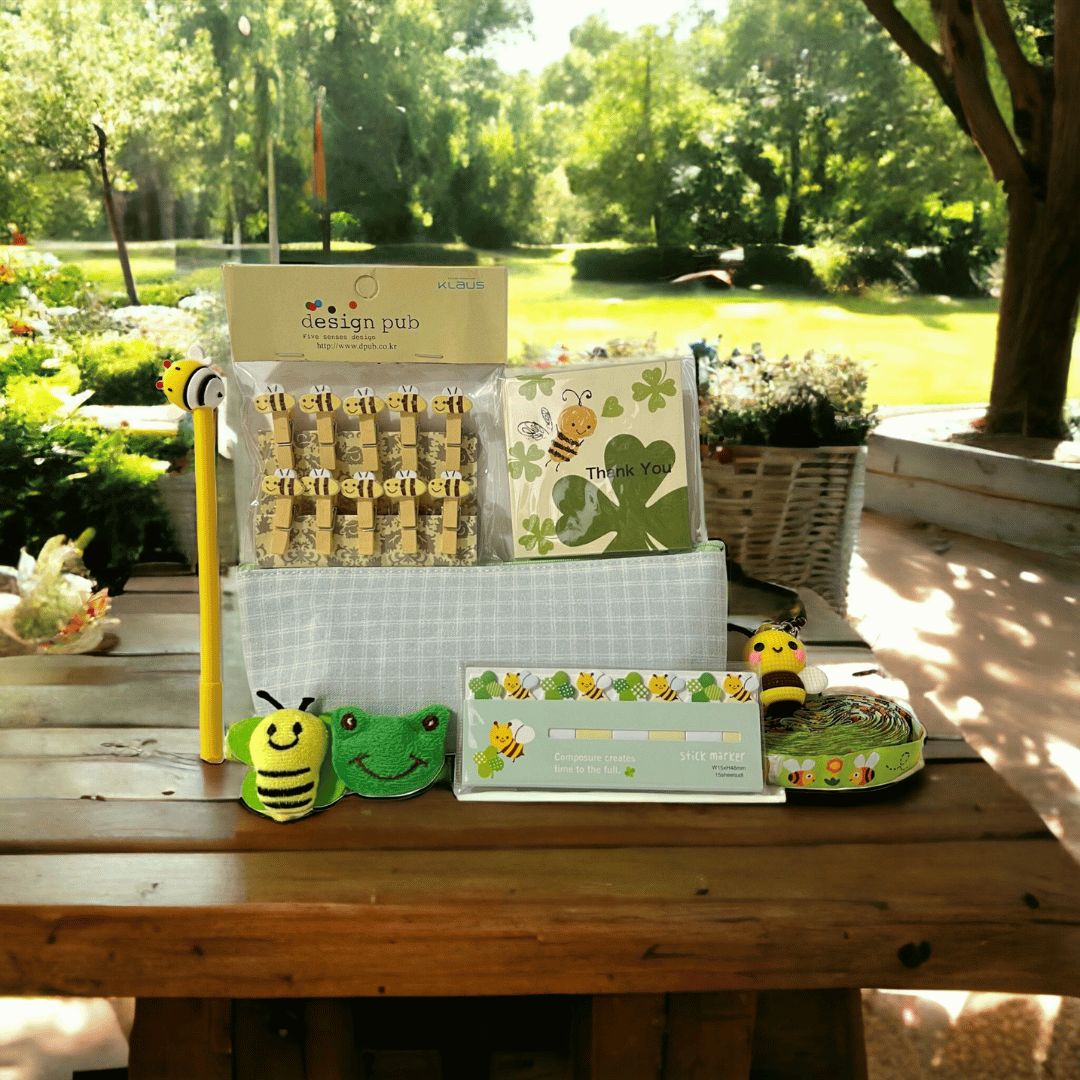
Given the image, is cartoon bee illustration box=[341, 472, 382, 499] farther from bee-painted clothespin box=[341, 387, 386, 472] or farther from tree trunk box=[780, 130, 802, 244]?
tree trunk box=[780, 130, 802, 244]

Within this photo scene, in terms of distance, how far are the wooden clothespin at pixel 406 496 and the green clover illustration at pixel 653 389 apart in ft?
0.85

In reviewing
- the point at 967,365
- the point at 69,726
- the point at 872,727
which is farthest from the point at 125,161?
the point at 967,365

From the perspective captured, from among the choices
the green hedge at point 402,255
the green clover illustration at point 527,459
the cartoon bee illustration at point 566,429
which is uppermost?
the green hedge at point 402,255

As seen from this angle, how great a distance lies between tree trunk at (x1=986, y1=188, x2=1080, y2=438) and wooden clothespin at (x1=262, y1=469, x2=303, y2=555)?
4415 millimetres

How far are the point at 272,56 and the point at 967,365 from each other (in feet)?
12.9

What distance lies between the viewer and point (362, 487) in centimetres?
106

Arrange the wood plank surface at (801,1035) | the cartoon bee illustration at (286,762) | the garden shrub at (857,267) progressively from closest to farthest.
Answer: the cartoon bee illustration at (286,762) < the wood plank surface at (801,1035) < the garden shrub at (857,267)

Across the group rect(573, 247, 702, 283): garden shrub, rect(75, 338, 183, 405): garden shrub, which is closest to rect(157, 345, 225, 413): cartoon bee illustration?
rect(75, 338, 183, 405): garden shrub

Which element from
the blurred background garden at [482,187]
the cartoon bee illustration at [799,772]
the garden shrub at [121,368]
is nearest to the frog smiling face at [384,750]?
the cartoon bee illustration at [799,772]

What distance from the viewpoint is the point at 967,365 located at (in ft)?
17.9

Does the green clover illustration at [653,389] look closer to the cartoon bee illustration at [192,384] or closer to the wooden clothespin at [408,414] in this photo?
the wooden clothespin at [408,414]

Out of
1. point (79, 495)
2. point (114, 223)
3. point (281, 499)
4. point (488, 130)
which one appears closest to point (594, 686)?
point (281, 499)

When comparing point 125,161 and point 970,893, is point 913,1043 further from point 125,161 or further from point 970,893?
point 125,161

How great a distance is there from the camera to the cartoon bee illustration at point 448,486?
3.51ft
